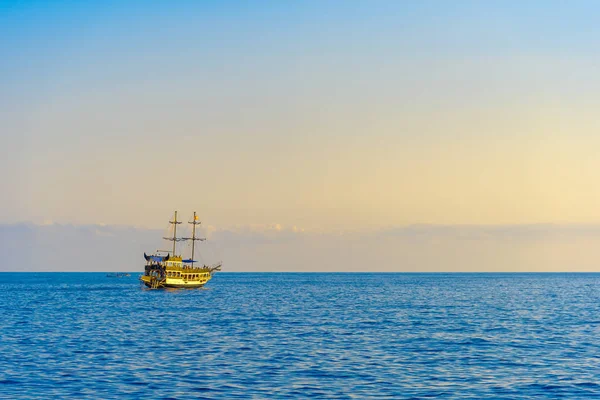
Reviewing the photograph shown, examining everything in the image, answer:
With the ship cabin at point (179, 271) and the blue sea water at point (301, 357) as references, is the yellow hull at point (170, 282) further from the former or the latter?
the blue sea water at point (301, 357)

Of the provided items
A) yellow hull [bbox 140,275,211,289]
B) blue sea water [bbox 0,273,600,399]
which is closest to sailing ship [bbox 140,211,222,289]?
yellow hull [bbox 140,275,211,289]

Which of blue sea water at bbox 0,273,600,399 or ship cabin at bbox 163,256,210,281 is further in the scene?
ship cabin at bbox 163,256,210,281

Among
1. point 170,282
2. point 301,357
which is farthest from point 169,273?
point 301,357

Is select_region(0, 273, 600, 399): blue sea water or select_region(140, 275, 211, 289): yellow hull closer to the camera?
select_region(0, 273, 600, 399): blue sea water

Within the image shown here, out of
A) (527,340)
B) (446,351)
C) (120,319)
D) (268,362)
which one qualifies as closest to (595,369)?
(446,351)

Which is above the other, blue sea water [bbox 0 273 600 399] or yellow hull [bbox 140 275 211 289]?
yellow hull [bbox 140 275 211 289]

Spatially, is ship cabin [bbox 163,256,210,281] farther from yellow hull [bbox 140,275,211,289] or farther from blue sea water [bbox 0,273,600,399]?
blue sea water [bbox 0,273,600,399]

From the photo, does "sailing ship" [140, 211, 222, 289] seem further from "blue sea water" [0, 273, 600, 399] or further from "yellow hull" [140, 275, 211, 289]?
"blue sea water" [0, 273, 600, 399]

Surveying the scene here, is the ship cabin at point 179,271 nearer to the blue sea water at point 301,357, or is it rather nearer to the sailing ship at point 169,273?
the sailing ship at point 169,273

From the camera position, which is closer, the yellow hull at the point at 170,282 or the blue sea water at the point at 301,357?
the blue sea water at the point at 301,357

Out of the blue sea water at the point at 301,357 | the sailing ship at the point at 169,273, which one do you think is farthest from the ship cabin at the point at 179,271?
the blue sea water at the point at 301,357

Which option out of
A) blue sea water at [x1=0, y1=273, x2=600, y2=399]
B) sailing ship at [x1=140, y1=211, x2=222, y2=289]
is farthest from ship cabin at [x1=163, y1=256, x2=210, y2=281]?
blue sea water at [x1=0, y1=273, x2=600, y2=399]

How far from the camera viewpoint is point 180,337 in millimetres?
58719

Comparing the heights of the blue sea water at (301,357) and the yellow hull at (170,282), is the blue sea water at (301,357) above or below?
below
